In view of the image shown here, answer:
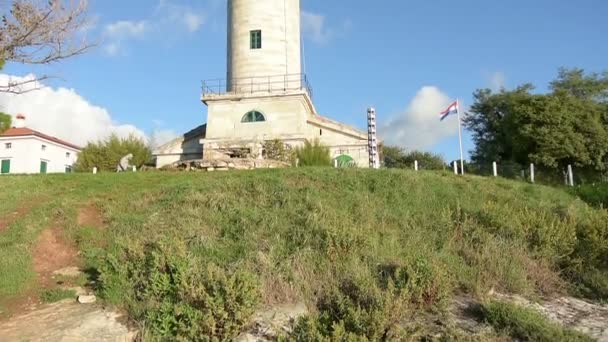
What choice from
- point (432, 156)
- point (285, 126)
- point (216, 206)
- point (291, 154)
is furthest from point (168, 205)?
point (432, 156)

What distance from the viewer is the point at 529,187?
1517cm

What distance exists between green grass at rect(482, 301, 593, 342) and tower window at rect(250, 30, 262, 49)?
77.8 ft

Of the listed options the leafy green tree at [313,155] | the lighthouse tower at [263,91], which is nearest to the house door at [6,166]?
the lighthouse tower at [263,91]

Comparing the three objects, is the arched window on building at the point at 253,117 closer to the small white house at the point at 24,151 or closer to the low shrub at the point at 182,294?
the low shrub at the point at 182,294

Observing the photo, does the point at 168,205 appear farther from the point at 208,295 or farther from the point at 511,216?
the point at 511,216

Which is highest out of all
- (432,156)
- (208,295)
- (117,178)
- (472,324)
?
(432,156)

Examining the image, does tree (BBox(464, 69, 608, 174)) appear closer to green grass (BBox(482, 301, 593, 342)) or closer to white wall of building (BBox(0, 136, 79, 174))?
green grass (BBox(482, 301, 593, 342))

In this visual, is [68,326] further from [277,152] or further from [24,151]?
[24,151]

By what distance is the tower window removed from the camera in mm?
27797

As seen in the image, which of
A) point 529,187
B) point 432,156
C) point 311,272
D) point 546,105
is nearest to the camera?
point 311,272

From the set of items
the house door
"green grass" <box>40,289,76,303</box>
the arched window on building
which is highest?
the arched window on building

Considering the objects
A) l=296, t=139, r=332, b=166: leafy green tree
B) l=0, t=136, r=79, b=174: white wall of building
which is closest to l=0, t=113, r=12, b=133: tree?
l=0, t=136, r=79, b=174: white wall of building

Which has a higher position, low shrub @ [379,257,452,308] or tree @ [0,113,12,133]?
tree @ [0,113,12,133]

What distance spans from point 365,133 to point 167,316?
2430 cm
